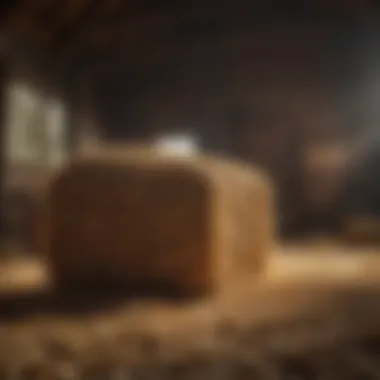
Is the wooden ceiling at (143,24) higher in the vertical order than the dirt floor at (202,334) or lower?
higher

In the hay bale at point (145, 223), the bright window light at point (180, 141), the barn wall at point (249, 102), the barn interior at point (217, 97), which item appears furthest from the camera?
the bright window light at point (180, 141)

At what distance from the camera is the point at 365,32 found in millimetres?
10336

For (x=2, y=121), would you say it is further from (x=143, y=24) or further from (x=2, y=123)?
(x=143, y=24)

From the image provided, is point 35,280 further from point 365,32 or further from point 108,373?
point 365,32

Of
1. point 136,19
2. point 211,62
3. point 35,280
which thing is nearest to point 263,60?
point 211,62

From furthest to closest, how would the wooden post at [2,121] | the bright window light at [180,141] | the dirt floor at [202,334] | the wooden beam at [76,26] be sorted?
the bright window light at [180,141]
the wooden beam at [76,26]
the wooden post at [2,121]
the dirt floor at [202,334]

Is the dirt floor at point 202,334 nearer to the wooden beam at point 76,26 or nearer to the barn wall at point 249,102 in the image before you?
the wooden beam at point 76,26

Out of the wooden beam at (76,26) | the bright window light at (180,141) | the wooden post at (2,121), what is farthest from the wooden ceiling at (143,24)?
the bright window light at (180,141)

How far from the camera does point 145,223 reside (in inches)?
151

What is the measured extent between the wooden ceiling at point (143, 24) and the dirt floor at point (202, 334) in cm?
558

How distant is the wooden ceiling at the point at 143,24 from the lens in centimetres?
891

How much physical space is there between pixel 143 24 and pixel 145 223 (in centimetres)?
679

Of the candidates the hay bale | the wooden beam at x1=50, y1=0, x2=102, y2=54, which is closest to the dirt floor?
the hay bale

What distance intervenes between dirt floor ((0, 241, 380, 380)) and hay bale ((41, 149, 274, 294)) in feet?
0.72
